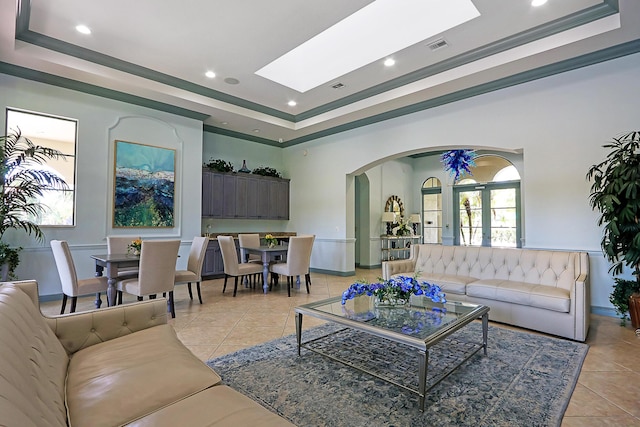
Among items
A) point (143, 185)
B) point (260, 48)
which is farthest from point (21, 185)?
point (260, 48)

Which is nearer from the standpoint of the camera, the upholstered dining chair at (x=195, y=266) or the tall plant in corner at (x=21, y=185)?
A: the tall plant in corner at (x=21, y=185)

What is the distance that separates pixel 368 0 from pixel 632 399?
4.03 metres

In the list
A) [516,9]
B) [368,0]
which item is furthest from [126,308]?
[516,9]

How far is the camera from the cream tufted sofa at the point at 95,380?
0.98 m

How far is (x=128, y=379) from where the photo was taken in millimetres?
1450

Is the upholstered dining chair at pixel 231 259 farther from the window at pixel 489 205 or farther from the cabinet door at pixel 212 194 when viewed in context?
the window at pixel 489 205

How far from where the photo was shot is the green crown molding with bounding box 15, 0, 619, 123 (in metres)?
3.56

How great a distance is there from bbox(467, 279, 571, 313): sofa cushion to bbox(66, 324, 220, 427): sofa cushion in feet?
10.8

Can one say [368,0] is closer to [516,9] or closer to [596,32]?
[516,9]

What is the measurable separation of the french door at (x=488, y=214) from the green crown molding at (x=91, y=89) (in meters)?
6.89

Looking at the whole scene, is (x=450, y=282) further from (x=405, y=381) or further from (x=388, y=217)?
(x=388, y=217)

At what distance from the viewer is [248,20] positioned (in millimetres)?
3715

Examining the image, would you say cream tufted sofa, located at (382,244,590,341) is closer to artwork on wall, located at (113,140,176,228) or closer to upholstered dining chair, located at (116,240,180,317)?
upholstered dining chair, located at (116,240,180,317)

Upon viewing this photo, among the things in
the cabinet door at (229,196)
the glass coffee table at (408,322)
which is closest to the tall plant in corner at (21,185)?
the cabinet door at (229,196)
